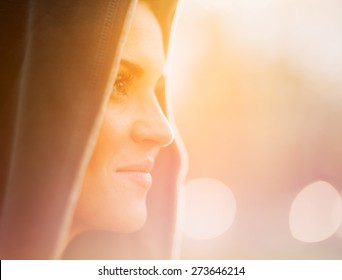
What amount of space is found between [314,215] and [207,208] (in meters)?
0.34

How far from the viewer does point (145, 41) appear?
3.46ft

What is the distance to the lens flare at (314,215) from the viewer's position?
123cm

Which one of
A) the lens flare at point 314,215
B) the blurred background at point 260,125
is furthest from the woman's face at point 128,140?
the lens flare at point 314,215

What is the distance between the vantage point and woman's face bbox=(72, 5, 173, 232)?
1028 mm

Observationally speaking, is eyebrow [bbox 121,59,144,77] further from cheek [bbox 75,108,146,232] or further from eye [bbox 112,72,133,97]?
cheek [bbox 75,108,146,232]

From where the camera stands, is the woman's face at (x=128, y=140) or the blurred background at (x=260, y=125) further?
the blurred background at (x=260, y=125)

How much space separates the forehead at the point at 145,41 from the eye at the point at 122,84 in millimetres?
45

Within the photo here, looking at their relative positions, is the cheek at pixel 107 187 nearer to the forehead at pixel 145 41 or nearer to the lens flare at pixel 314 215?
the forehead at pixel 145 41

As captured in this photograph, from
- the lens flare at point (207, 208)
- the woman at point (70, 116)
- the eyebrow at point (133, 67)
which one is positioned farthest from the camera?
the lens flare at point (207, 208)

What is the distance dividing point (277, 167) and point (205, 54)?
413 millimetres

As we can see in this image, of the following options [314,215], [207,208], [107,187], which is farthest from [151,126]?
[314,215]

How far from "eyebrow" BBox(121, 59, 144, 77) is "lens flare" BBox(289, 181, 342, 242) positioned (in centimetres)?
62

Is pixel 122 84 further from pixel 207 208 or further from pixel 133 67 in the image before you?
pixel 207 208
